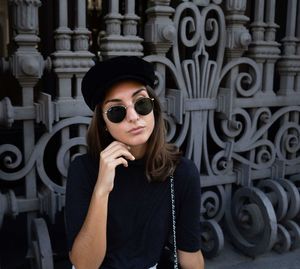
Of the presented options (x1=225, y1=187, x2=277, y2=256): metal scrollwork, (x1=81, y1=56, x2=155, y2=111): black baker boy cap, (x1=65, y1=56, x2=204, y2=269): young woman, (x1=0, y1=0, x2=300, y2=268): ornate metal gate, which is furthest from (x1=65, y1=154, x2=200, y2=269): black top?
(x1=225, y1=187, x2=277, y2=256): metal scrollwork

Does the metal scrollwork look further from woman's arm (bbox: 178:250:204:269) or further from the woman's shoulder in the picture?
the woman's shoulder

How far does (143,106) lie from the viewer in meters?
1.65

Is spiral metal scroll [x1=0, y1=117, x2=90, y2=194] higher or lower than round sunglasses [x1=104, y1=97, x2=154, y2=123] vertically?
lower

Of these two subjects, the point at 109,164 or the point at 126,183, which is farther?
the point at 126,183

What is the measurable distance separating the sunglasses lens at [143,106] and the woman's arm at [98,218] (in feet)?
0.51

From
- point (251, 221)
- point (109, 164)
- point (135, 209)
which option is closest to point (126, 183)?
point (135, 209)

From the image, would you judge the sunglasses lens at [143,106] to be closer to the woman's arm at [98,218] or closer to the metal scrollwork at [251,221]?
the woman's arm at [98,218]

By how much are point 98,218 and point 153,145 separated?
1.33 ft

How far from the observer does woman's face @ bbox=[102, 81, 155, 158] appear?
1635mm

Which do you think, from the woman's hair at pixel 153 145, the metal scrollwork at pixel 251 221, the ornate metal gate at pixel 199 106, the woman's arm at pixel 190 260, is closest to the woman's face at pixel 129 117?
the woman's hair at pixel 153 145

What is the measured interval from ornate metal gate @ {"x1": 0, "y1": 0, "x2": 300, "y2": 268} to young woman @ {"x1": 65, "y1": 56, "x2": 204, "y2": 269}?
68cm

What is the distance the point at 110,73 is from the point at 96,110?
0.20m

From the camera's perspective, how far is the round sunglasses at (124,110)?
1628mm

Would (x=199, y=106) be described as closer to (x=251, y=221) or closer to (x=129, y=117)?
(x=251, y=221)
